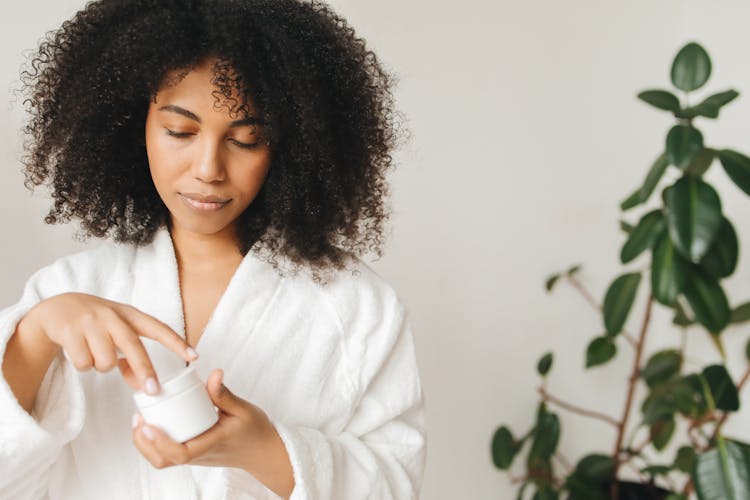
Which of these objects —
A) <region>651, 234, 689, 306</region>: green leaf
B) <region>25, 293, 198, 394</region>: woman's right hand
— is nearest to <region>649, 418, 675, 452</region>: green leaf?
<region>651, 234, 689, 306</region>: green leaf

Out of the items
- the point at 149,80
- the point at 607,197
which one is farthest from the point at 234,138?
the point at 607,197

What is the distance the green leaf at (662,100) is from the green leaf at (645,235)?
0.78 ft

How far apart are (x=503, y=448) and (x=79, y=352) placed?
4.98 feet

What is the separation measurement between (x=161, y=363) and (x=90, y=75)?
1.33 ft

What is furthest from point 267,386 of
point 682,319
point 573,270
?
point 682,319

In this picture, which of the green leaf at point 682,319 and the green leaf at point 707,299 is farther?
the green leaf at point 682,319

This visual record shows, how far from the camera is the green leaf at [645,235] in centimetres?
170

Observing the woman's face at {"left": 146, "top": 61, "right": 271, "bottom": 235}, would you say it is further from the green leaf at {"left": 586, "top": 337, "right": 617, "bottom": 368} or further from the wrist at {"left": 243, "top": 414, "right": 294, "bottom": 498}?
the green leaf at {"left": 586, "top": 337, "right": 617, "bottom": 368}

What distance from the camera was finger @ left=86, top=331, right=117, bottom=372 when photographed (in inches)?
32.6

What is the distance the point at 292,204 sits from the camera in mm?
1136

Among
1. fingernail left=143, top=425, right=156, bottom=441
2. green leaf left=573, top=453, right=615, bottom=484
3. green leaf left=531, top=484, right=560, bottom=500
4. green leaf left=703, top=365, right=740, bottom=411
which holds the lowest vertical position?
green leaf left=531, top=484, right=560, bottom=500

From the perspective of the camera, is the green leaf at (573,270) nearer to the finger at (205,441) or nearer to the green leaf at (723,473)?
the green leaf at (723,473)

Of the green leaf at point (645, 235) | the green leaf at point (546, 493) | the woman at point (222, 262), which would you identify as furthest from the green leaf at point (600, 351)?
the woman at point (222, 262)

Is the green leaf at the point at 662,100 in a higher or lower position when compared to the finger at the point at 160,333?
higher
